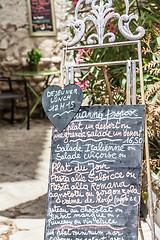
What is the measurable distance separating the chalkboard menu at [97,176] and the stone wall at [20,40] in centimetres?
375

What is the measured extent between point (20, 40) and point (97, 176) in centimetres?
405

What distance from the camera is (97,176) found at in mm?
1385

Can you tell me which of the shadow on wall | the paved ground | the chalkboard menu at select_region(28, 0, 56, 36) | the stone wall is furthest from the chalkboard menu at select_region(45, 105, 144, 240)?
the chalkboard menu at select_region(28, 0, 56, 36)

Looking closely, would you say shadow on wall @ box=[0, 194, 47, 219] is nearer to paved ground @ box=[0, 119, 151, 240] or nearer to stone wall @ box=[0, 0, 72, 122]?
paved ground @ box=[0, 119, 151, 240]

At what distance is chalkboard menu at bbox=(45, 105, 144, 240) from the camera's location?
4.37ft

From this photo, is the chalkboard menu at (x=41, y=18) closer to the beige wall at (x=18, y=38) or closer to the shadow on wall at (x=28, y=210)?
the beige wall at (x=18, y=38)

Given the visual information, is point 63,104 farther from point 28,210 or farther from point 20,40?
point 20,40

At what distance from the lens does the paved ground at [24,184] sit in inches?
76.0

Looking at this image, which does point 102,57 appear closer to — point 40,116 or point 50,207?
point 50,207

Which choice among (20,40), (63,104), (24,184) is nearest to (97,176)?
(63,104)

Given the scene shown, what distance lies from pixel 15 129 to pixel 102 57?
2.55 metres

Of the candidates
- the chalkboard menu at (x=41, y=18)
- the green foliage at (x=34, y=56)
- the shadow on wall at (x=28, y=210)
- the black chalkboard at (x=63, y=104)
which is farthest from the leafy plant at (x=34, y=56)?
the black chalkboard at (x=63, y=104)

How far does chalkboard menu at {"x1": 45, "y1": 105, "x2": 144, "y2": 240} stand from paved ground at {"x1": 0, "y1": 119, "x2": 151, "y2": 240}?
1.78 ft

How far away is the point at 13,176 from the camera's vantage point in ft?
9.10
